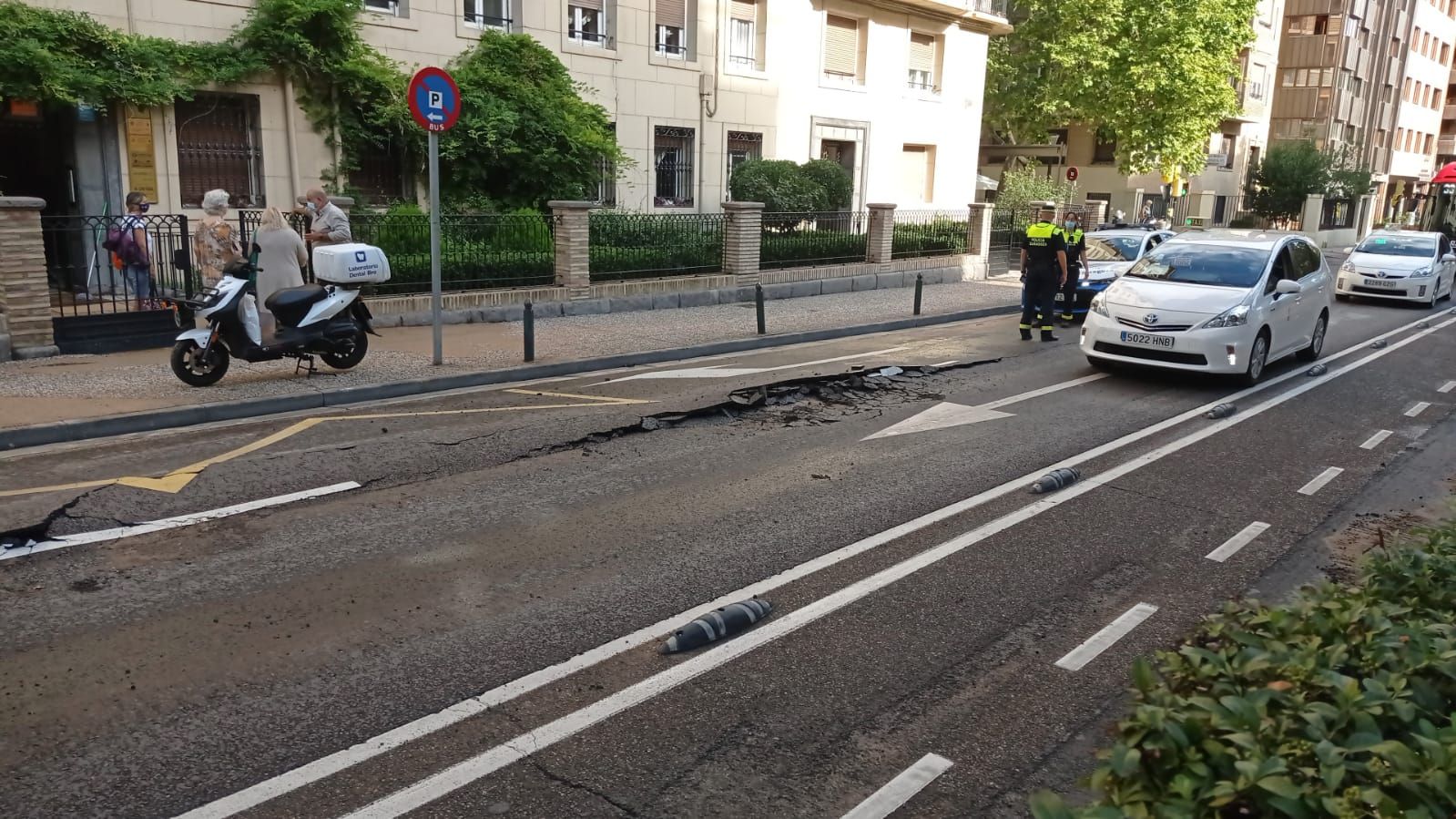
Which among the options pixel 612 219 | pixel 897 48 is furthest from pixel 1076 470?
pixel 897 48

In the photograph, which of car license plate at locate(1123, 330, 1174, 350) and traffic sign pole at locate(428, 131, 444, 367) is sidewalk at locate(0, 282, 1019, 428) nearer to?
traffic sign pole at locate(428, 131, 444, 367)

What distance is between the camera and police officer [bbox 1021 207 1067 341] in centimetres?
1418

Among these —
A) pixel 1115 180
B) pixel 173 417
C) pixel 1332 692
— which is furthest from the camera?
pixel 1115 180

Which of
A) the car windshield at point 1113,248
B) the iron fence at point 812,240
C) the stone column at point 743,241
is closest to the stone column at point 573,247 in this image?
the stone column at point 743,241

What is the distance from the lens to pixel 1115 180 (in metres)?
43.0

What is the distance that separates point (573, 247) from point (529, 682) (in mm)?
12601

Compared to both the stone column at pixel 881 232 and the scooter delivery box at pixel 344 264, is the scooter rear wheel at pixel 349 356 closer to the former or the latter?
the scooter delivery box at pixel 344 264

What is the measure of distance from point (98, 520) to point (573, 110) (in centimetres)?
1510

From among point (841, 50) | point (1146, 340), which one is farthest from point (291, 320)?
A: point (841, 50)

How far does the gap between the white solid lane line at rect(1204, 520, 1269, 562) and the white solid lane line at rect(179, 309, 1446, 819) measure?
56.4 inches

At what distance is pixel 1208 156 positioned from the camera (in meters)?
46.5

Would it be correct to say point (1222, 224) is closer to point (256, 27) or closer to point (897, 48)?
point (897, 48)

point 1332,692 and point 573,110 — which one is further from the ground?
point 573,110

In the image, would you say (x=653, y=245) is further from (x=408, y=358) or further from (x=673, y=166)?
(x=673, y=166)
